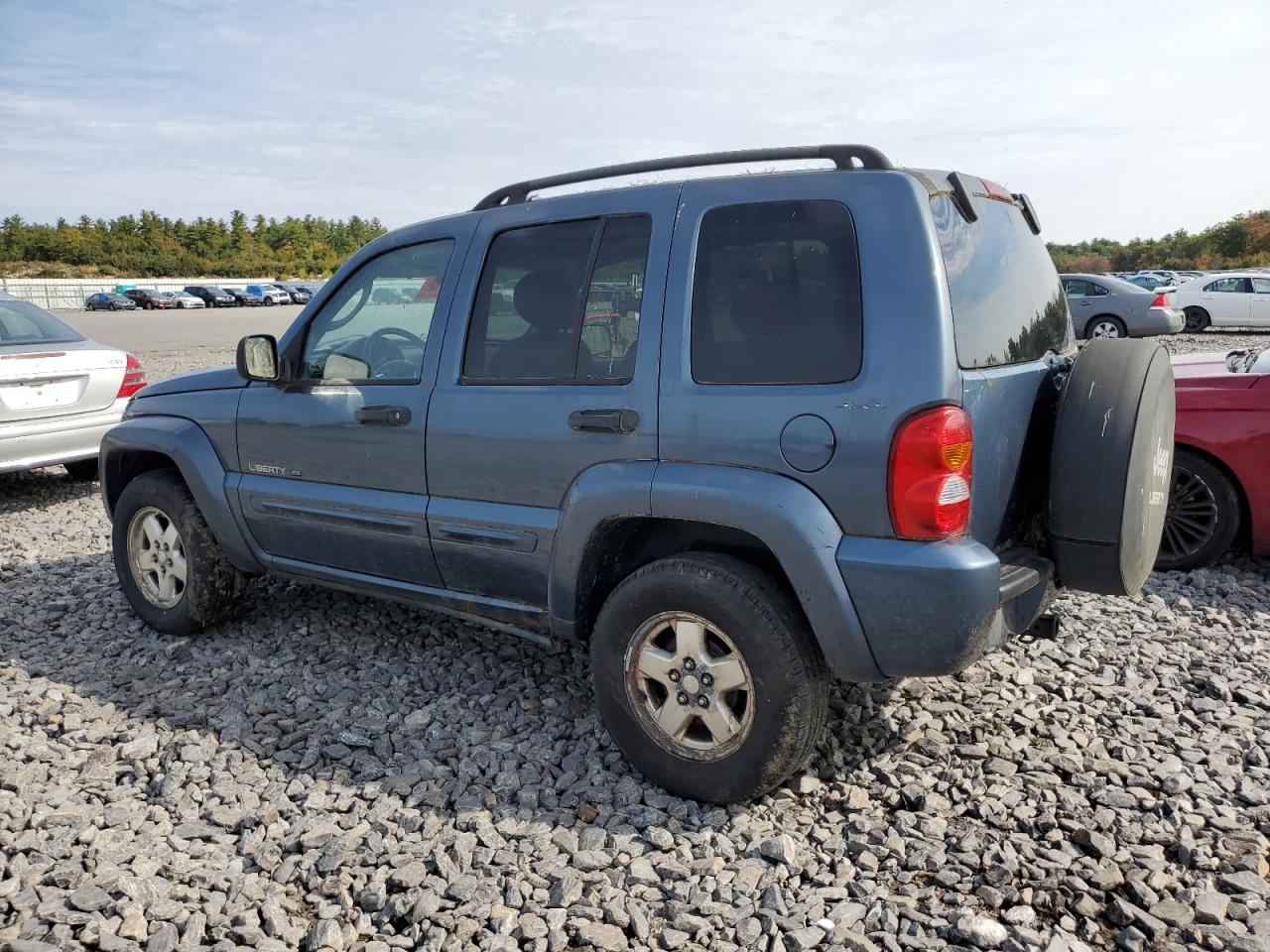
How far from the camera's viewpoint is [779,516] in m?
2.81

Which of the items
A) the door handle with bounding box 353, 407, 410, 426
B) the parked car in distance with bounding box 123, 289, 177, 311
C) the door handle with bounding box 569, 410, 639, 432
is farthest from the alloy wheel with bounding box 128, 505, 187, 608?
the parked car in distance with bounding box 123, 289, 177, 311

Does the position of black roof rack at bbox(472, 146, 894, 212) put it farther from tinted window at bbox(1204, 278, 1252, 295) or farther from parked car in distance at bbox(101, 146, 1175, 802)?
tinted window at bbox(1204, 278, 1252, 295)

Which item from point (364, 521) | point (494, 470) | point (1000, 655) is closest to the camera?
point (494, 470)

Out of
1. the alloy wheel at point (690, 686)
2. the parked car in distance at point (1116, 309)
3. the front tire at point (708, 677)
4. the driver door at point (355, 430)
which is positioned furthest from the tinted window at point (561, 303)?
the parked car in distance at point (1116, 309)

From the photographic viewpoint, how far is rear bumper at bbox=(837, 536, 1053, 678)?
268 cm

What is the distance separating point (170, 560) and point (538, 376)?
245 centimetres

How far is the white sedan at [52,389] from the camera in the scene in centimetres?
705

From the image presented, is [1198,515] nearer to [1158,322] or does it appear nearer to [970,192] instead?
[970,192]

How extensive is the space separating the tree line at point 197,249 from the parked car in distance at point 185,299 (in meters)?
25.0

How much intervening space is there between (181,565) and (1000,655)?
3871mm

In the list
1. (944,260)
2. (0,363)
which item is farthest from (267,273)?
(944,260)

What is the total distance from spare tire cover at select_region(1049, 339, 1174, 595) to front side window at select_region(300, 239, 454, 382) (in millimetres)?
2344

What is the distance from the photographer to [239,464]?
4.41 metres

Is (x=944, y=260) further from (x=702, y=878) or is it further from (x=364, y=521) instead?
(x=364, y=521)
